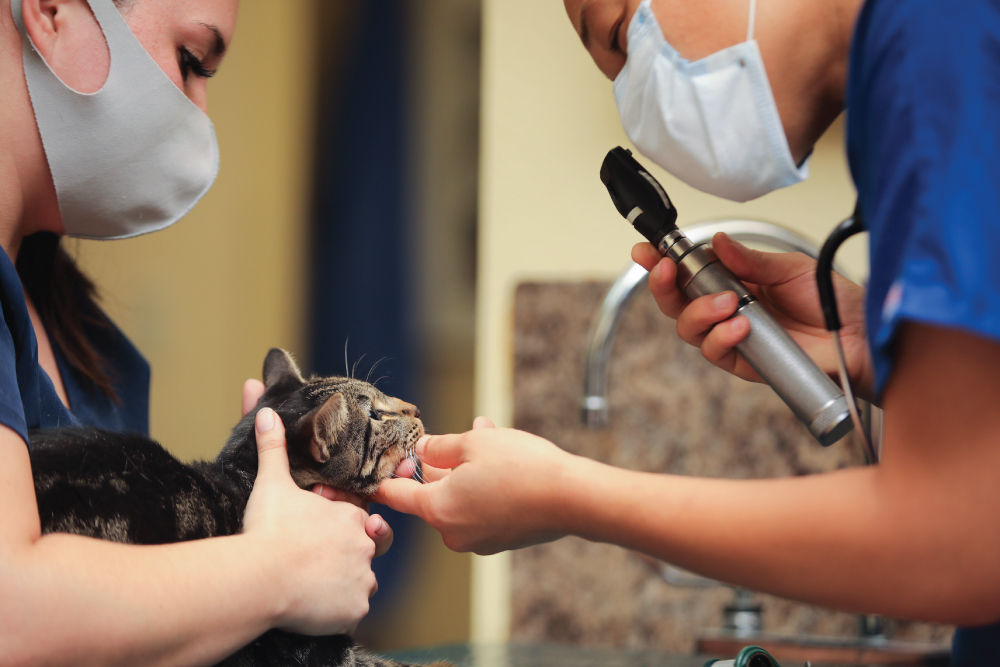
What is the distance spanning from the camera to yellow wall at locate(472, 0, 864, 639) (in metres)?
1.65

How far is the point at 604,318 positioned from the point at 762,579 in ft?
2.40

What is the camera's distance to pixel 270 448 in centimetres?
90

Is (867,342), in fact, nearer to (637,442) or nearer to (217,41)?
(217,41)

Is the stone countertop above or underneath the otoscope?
underneath

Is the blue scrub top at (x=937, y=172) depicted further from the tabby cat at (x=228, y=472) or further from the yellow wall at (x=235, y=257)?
the yellow wall at (x=235, y=257)

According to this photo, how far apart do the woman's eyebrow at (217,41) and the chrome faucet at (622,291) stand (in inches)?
25.5

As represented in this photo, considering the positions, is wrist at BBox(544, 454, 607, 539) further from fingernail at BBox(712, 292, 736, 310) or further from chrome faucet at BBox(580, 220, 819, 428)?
chrome faucet at BBox(580, 220, 819, 428)

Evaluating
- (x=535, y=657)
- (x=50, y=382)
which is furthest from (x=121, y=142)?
(x=535, y=657)

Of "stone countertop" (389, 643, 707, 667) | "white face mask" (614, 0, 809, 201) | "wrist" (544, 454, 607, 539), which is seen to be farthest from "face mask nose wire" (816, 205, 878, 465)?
"stone countertop" (389, 643, 707, 667)

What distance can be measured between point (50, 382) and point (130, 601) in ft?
1.54

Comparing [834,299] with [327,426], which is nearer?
[834,299]

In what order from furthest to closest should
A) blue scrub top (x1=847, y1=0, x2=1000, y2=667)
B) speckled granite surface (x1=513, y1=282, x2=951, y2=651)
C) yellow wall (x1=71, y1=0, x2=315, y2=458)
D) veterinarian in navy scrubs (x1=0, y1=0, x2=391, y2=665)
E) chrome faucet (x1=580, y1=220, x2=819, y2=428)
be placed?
1. yellow wall (x1=71, y1=0, x2=315, y2=458)
2. speckled granite surface (x1=513, y1=282, x2=951, y2=651)
3. chrome faucet (x1=580, y1=220, x2=819, y2=428)
4. veterinarian in navy scrubs (x1=0, y1=0, x2=391, y2=665)
5. blue scrub top (x1=847, y1=0, x2=1000, y2=667)

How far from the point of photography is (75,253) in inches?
51.5

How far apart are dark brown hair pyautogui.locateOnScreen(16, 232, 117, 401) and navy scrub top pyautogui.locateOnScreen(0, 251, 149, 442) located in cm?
1
